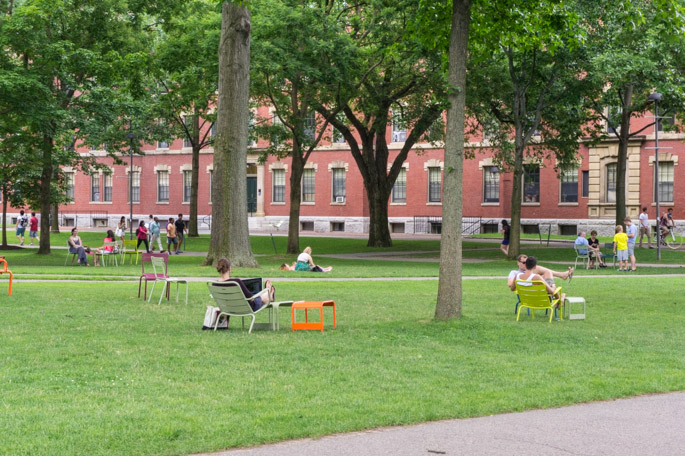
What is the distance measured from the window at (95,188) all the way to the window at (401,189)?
23.1 m

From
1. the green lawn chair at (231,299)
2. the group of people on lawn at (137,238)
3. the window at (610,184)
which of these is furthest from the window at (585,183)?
the green lawn chair at (231,299)

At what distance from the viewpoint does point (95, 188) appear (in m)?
64.6

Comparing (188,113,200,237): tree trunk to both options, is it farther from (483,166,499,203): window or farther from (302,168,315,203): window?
(483,166,499,203): window

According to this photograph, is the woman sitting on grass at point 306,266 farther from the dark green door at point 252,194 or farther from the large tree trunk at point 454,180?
the dark green door at point 252,194

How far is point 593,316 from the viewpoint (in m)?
15.0

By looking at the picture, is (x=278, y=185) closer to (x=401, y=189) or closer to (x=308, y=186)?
(x=308, y=186)

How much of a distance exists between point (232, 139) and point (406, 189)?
31143 millimetres

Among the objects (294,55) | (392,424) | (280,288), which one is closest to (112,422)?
(392,424)

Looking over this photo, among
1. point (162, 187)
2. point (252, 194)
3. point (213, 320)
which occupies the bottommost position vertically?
point (213, 320)

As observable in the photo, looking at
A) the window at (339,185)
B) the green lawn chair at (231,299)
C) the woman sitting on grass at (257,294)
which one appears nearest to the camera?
the green lawn chair at (231,299)

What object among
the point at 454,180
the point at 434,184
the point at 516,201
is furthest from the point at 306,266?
the point at 434,184

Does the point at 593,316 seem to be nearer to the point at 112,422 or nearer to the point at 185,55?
the point at 112,422

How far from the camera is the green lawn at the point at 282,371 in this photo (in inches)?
280

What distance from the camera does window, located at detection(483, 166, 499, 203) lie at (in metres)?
51.9
